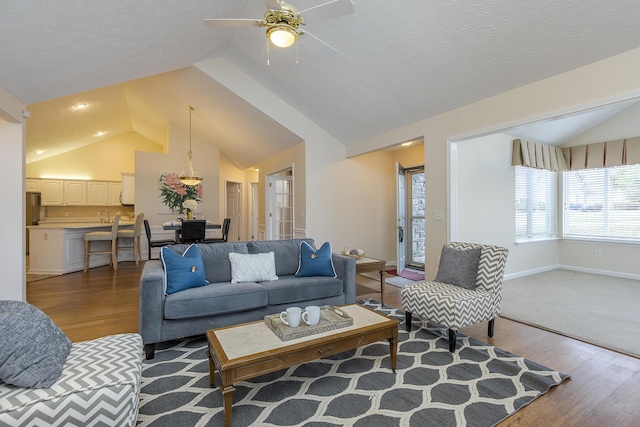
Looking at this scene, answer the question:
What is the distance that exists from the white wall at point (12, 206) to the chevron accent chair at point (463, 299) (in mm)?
4494

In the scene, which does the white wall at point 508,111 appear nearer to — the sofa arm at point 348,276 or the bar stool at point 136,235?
the sofa arm at point 348,276

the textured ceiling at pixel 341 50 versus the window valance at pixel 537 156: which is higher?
the textured ceiling at pixel 341 50

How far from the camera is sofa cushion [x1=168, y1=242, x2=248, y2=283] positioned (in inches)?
122

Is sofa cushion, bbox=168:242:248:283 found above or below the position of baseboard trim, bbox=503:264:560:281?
above

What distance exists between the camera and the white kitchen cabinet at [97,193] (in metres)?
8.23

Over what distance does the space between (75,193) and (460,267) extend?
9525 millimetres

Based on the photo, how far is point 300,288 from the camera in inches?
121

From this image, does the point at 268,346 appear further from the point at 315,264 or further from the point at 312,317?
the point at 315,264

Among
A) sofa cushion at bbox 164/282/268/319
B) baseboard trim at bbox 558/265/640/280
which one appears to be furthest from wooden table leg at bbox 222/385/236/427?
baseboard trim at bbox 558/265/640/280

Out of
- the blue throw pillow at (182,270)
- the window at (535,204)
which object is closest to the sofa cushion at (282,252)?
the blue throw pillow at (182,270)

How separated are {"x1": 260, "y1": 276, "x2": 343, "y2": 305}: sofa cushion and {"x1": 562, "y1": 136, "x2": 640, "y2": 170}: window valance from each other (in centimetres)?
561

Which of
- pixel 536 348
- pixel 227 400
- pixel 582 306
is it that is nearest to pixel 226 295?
pixel 227 400

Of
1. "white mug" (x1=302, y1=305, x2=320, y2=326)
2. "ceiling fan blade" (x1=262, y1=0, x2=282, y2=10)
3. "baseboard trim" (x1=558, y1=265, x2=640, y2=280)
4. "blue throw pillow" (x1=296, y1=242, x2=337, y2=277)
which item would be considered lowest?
"baseboard trim" (x1=558, y1=265, x2=640, y2=280)

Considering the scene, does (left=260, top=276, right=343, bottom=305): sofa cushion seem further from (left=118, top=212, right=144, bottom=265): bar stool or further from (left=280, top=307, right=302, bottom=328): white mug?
(left=118, top=212, right=144, bottom=265): bar stool
